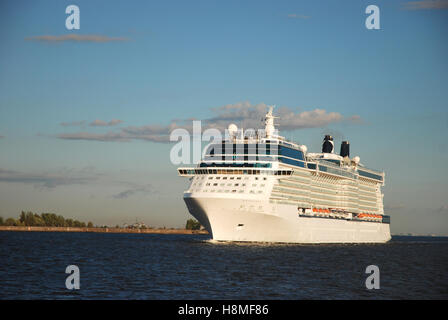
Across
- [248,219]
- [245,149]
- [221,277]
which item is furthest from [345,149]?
[221,277]

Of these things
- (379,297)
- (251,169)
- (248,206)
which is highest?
(251,169)

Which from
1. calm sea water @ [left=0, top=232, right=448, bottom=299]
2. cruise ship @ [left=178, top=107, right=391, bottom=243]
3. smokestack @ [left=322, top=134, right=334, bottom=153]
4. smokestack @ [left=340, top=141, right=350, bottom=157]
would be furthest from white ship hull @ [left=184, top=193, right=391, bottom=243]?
smokestack @ [left=340, top=141, right=350, bottom=157]

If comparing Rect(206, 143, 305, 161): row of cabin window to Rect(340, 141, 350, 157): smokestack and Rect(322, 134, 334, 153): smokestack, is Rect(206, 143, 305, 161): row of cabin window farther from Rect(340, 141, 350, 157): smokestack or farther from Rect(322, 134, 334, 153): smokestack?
Rect(340, 141, 350, 157): smokestack

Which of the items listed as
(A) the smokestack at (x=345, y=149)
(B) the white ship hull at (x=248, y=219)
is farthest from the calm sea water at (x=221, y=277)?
(A) the smokestack at (x=345, y=149)

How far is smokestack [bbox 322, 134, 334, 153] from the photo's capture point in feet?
395

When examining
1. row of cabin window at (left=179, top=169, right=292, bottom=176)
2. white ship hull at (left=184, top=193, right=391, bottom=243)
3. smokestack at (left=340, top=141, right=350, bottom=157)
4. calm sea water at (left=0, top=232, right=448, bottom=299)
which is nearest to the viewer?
calm sea water at (left=0, top=232, right=448, bottom=299)

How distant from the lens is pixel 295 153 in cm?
9075

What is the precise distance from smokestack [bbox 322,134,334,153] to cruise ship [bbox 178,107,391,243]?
1556 centimetres

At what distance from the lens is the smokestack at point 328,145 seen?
120 metres
